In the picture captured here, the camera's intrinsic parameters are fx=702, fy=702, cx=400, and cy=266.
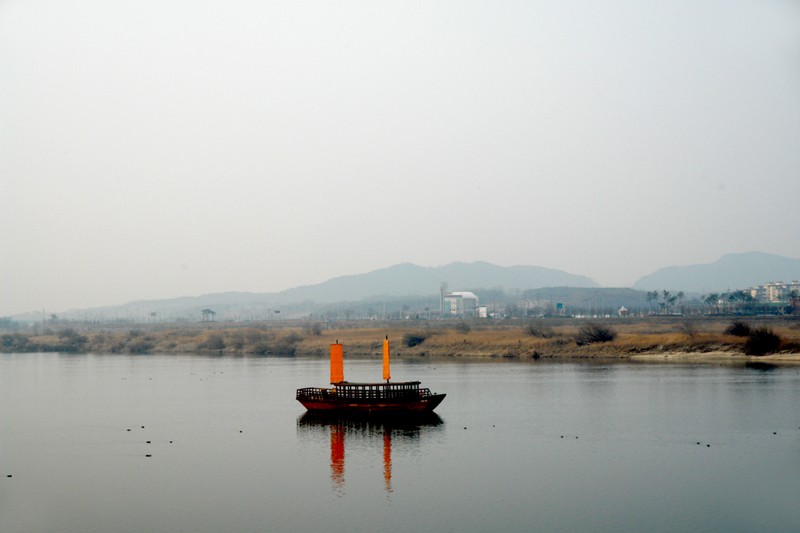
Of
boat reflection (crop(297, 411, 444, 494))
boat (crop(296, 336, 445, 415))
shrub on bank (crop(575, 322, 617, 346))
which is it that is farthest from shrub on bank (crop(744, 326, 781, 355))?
boat reflection (crop(297, 411, 444, 494))

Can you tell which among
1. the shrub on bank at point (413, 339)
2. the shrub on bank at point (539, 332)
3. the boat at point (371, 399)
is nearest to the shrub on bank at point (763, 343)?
the shrub on bank at point (539, 332)

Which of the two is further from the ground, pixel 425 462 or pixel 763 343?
pixel 763 343

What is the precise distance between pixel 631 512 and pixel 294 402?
30.6 metres

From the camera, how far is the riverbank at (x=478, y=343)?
81625 mm

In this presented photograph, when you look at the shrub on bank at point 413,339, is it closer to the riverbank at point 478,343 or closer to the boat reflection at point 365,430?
the riverbank at point 478,343

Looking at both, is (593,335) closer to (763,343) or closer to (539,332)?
(539,332)

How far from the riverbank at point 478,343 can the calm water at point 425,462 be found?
26.6 m

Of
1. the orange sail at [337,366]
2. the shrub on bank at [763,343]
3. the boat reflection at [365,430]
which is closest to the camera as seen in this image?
the boat reflection at [365,430]

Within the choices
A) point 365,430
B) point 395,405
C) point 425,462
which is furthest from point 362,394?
point 425,462

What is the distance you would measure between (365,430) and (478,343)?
6213 cm

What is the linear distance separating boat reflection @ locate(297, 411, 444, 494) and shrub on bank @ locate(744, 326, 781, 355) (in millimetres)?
50094

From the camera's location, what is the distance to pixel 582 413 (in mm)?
41844

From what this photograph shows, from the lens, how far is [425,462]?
3020 cm

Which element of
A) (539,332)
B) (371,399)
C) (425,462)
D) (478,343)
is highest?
(539,332)
